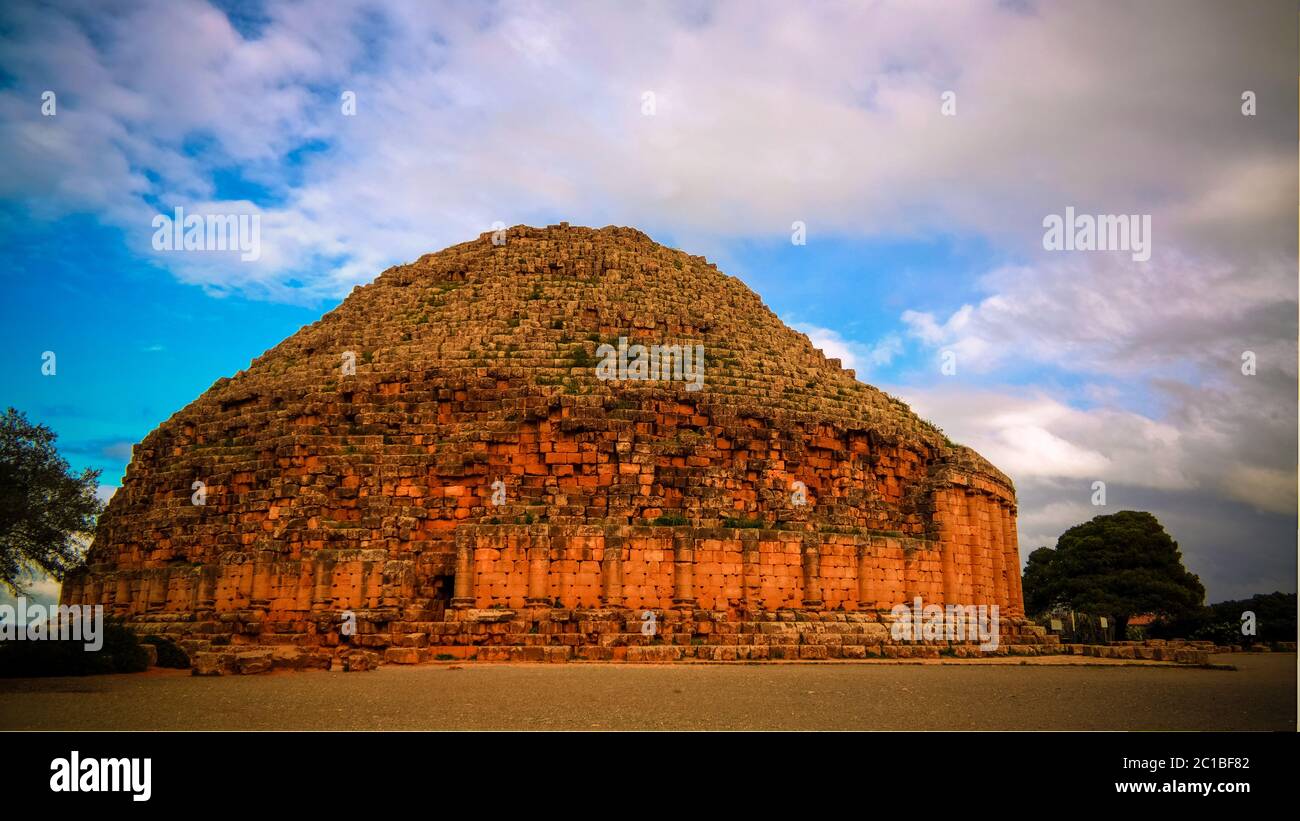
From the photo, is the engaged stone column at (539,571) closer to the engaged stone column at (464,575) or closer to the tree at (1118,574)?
the engaged stone column at (464,575)

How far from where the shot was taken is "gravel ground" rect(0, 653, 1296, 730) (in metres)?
10.3

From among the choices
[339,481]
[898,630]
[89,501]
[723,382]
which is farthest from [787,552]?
[89,501]

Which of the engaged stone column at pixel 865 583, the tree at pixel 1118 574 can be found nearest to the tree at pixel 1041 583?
the tree at pixel 1118 574

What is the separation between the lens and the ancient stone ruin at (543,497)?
22188mm

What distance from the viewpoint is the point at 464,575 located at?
2222 cm

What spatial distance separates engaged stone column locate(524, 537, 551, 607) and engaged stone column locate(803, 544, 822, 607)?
21.9ft

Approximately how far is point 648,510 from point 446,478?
5.52m

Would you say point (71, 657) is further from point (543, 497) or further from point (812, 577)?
point (812, 577)

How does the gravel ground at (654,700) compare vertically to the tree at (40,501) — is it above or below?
below

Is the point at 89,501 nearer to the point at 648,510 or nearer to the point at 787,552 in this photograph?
the point at 648,510

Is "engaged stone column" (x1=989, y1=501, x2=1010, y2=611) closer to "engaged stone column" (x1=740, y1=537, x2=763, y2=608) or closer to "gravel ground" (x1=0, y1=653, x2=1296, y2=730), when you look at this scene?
"engaged stone column" (x1=740, y1=537, x2=763, y2=608)

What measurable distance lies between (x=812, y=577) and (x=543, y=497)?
7319 millimetres

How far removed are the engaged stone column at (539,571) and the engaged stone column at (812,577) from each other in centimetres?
668

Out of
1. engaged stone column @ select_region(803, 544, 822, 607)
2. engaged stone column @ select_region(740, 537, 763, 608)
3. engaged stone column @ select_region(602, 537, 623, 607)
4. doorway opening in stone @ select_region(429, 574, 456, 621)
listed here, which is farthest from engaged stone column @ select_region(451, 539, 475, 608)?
engaged stone column @ select_region(803, 544, 822, 607)
